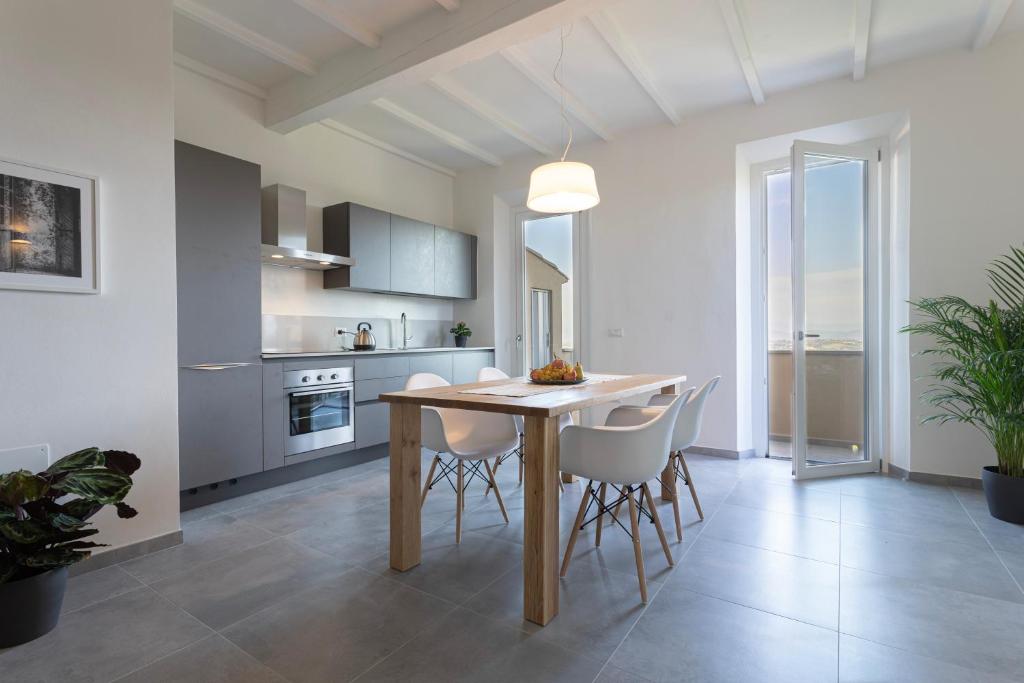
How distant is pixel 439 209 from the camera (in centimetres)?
563

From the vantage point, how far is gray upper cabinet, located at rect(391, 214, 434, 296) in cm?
460

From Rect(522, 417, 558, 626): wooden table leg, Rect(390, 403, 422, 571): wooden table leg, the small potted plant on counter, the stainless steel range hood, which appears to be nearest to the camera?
Rect(522, 417, 558, 626): wooden table leg

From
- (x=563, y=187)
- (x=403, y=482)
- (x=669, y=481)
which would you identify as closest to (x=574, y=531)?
(x=403, y=482)

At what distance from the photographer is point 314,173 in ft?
14.1

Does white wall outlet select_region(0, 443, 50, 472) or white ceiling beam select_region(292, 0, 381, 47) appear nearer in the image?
white wall outlet select_region(0, 443, 50, 472)

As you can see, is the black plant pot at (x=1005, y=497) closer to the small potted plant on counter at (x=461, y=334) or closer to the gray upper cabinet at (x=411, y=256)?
the small potted plant on counter at (x=461, y=334)

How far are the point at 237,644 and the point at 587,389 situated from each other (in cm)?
166

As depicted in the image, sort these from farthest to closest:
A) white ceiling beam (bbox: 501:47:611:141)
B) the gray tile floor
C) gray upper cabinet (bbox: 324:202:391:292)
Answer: gray upper cabinet (bbox: 324:202:391:292), white ceiling beam (bbox: 501:47:611:141), the gray tile floor

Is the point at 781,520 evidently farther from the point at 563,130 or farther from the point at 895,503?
the point at 563,130

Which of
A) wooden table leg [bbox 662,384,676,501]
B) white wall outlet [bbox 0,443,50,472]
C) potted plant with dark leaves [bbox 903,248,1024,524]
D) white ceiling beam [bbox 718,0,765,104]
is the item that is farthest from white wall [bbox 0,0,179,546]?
potted plant with dark leaves [bbox 903,248,1024,524]

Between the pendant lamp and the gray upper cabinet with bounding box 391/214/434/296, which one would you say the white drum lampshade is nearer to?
the pendant lamp

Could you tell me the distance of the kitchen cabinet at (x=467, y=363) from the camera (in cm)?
488

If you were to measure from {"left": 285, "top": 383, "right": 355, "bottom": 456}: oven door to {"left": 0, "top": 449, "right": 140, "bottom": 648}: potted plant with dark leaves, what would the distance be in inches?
65.3

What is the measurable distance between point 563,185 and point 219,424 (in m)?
2.48
